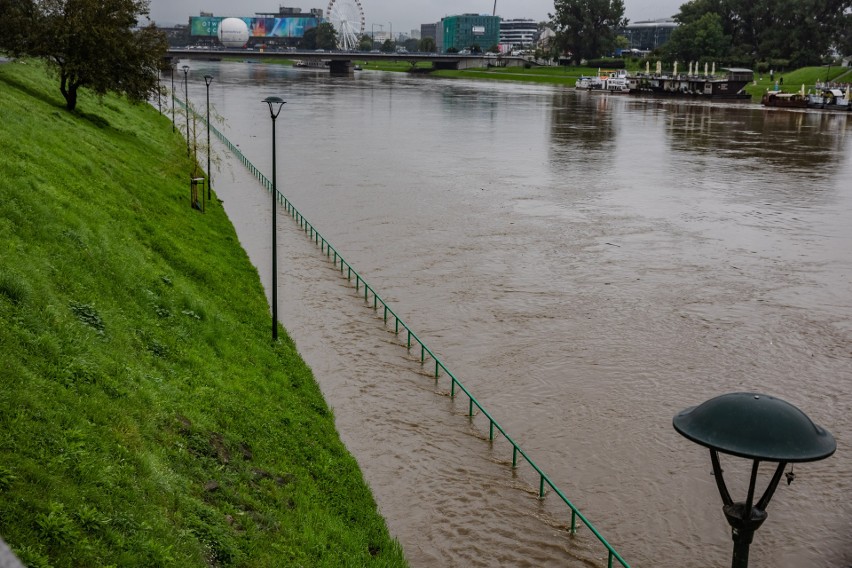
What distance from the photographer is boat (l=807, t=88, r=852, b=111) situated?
93.2 meters

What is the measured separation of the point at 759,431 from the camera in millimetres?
5156

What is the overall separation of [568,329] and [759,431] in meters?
17.3

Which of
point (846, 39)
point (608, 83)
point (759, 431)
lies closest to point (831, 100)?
point (846, 39)

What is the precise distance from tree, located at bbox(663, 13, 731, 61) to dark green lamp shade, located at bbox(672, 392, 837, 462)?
446ft

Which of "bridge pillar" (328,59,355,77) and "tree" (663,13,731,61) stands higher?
"tree" (663,13,731,61)

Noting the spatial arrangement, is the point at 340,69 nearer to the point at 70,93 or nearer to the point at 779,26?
the point at 779,26

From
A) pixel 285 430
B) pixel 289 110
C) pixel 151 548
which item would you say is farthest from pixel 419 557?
pixel 289 110

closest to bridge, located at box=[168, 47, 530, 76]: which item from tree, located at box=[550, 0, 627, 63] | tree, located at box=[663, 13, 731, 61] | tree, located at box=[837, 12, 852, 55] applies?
tree, located at box=[550, 0, 627, 63]

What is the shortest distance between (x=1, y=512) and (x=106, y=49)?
101 ft

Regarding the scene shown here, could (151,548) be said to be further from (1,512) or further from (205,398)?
(205,398)

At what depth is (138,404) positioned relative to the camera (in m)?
11.7

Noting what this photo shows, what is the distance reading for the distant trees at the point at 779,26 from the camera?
120688mm

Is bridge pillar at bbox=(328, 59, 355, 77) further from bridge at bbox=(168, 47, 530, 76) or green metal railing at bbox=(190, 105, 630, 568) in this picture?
green metal railing at bbox=(190, 105, 630, 568)

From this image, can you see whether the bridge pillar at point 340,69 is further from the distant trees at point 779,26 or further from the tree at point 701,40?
the distant trees at point 779,26
